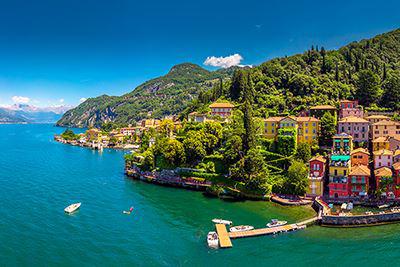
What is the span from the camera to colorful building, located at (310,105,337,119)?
78.4 m

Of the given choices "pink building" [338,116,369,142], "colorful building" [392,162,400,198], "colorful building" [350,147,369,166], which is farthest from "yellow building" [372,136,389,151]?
"colorful building" [392,162,400,198]

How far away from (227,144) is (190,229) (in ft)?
92.3

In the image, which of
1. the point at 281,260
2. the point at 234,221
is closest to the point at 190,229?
the point at 234,221

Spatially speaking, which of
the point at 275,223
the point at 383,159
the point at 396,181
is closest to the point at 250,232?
the point at 275,223

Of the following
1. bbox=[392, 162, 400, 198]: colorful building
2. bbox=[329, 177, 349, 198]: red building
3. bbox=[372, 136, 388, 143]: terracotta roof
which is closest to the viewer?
bbox=[392, 162, 400, 198]: colorful building

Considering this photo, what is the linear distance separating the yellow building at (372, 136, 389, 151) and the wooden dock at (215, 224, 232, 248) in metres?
38.5

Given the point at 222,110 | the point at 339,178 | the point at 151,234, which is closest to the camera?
the point at 151,234

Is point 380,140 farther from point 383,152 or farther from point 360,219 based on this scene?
point 360,219

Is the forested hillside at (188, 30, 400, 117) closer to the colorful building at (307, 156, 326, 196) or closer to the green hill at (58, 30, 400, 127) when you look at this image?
the green hill at (58, 30, 400, 127)

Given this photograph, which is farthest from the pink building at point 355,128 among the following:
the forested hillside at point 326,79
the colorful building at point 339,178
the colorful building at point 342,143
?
the forested hillside at point 326,79

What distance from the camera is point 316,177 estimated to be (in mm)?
58875

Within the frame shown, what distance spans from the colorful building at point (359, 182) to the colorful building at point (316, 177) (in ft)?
15.5

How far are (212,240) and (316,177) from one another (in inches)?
1046

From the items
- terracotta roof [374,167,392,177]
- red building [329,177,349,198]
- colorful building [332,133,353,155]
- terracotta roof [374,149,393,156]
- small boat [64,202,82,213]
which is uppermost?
colorful building [332,133,353,155]
